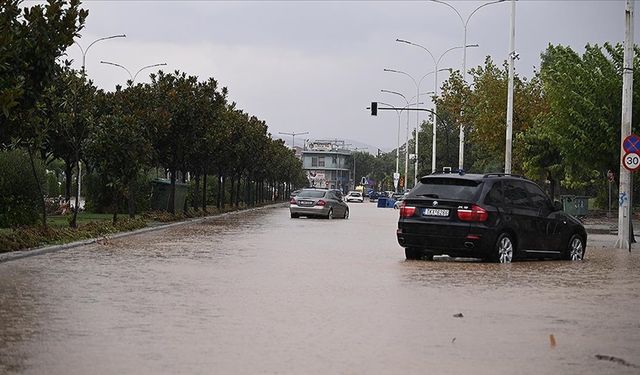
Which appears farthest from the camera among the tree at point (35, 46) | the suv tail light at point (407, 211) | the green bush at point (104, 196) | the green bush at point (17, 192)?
the green bush at point (104, 196)

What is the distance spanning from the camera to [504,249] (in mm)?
20281

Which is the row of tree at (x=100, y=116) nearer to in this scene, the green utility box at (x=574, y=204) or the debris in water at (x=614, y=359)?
the debris in water at (x=614, y=359)

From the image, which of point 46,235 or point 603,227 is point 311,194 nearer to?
point 603,227

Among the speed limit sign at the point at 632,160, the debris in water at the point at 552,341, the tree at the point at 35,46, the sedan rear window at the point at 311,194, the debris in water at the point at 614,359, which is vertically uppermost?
the tree at the point at 35,46

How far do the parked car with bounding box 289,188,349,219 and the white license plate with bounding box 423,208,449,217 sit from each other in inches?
1129

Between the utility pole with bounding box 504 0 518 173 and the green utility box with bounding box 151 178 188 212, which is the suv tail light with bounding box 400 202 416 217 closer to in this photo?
the utility pole with bounding box 504 0 518 173

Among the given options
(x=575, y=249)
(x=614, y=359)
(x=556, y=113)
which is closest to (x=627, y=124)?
(x=575, y=249)

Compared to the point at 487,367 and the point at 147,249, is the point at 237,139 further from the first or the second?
the point at 487,367

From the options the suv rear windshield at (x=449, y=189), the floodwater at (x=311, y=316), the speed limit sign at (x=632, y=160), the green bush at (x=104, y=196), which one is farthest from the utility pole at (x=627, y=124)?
the green bush at (x=104, y=196)

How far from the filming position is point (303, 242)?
1073 inches

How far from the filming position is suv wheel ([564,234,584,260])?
22078mm

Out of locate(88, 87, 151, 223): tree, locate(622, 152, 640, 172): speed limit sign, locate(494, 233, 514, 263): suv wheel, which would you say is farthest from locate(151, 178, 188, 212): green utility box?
locate(494, 233, 514, 263): suv wheel

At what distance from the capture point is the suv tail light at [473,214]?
19.8 meters

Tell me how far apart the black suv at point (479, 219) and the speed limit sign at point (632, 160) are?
6.08m
